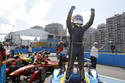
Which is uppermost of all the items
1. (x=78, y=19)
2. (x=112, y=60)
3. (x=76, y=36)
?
(x=78, y=19)

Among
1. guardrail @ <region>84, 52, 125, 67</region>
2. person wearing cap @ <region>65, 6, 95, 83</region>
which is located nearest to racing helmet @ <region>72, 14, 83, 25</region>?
person wearing cap @ <region>65, 6, 95, 83</region>

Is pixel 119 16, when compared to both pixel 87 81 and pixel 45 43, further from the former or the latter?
pixel 87 81

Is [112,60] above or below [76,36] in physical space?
below

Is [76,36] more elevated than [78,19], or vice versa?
[78,19]

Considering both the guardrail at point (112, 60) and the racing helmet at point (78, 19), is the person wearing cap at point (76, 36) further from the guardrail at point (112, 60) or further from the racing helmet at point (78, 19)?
the guardrail at point (112, 60)

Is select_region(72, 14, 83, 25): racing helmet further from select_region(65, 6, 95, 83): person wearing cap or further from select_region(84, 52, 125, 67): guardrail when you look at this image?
select_region(84, 52, 125, 67): guardrail

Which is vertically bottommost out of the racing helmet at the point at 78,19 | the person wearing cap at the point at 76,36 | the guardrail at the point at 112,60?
the guardrail at the point at 112,60

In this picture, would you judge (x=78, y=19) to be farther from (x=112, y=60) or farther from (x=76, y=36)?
(x=112, y=60)

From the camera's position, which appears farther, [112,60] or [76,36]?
[112,60]

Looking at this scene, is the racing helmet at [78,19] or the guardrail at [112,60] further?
the guardrail at [112,60]

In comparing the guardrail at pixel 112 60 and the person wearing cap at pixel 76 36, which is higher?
the person wearing cap at pixel 76 36

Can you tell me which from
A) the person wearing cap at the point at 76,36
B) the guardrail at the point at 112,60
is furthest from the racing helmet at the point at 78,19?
the guardrail at the point at 112,60

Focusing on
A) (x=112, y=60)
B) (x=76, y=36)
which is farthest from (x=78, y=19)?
(x=112, y=60)

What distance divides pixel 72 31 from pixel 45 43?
28117 millimetres
